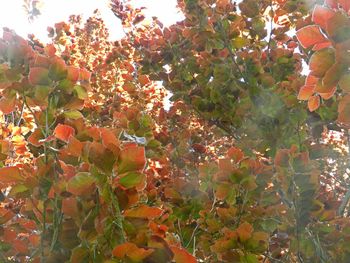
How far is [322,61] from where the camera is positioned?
1024 millimetres

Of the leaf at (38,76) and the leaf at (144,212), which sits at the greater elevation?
the leaf at (38,76)

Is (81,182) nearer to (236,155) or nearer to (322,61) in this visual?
(322,61)

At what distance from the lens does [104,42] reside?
9062 mm

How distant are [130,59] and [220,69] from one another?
1.89 meters

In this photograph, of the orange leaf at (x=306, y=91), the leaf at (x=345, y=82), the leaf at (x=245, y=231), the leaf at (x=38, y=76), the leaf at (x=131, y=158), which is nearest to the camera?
the leaf at (x=345, y=82)

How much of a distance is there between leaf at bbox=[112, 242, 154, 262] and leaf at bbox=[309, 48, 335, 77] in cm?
53

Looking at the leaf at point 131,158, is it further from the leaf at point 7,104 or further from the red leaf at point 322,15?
the leaf at point 7,104

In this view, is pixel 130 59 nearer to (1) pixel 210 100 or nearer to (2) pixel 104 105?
(2) pixel 104 105

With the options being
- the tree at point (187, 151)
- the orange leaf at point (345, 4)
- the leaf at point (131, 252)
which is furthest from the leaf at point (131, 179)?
the orange leaf at point (345, 4)

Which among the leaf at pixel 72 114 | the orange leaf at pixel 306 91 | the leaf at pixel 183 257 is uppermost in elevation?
the leaf at pixel 72 114

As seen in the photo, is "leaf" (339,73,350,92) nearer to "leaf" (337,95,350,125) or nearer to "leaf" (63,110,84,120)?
"leaf" (337,95,350,125)

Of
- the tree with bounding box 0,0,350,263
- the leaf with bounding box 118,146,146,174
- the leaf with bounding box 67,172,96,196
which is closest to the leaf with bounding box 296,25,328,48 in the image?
the tree with bounding box 0,0,350,263

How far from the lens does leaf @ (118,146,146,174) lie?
1080 millimetres

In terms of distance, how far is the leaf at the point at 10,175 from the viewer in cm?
133
